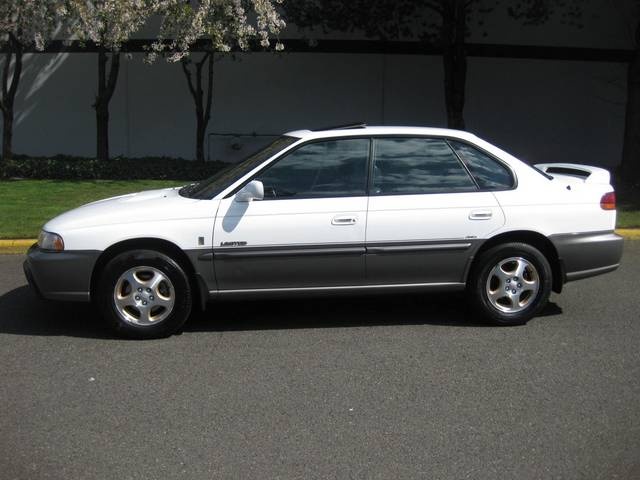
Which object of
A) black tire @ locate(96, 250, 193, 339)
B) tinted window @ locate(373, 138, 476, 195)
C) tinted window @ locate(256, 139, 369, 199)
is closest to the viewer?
black tire @ locate(96, 250, 193, 339)

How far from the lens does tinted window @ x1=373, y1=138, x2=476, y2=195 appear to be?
6184mm

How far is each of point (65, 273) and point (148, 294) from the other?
0.63 m

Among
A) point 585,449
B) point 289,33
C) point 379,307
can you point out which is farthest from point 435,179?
point 289,33

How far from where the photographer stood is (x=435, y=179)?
6.25m

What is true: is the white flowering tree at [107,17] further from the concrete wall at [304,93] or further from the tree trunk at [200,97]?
the concrete wall at [304,93]

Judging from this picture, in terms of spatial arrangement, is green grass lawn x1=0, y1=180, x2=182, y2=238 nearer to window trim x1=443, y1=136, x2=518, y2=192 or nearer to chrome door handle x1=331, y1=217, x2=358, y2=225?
chrome door handle x1=331, y1=217, x2=358, y2=225

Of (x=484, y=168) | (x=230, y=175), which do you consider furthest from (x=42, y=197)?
(x=484, y=168)

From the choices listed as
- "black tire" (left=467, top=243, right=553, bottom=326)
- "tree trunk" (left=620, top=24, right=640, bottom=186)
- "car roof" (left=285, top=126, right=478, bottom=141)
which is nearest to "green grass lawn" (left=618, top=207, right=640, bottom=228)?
"tree trunk" (left=620, top=24, right=640, bottom=186)

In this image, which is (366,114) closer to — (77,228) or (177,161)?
(177,161)

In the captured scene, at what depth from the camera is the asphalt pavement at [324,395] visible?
3938 mm

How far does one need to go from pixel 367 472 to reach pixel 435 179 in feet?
9.87

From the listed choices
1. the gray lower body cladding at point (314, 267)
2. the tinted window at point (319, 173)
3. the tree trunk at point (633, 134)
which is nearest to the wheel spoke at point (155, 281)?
the gray lower body cladding at point (314, 267)

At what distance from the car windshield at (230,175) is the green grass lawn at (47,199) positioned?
151 inches

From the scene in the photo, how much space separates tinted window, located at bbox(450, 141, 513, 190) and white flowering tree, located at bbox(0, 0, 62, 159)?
983 cm
